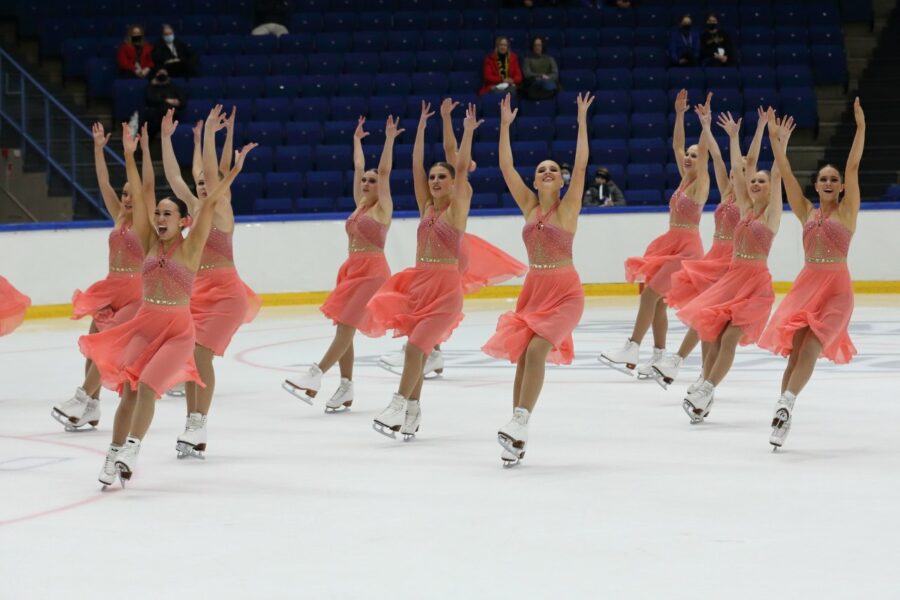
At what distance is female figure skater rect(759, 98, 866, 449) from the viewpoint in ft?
23.0

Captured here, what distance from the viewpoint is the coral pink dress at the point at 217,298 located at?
733cm

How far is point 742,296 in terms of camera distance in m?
8.20

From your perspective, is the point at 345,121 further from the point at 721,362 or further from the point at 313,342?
the point at 721,362

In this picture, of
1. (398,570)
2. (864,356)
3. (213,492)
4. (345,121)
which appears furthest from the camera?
(345,121)

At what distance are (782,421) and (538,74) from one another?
37.9 ft

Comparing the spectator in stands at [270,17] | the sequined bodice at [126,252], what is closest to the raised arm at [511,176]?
the sequined bodice at [126,252]

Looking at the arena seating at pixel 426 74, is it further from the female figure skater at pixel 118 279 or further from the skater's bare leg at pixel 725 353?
the skater's bare leg at pixel 725 353

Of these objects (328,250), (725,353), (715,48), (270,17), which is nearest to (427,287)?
(725,353)

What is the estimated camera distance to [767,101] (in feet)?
58.4

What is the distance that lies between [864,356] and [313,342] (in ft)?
15.3

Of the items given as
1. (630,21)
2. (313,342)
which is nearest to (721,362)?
(313,342)

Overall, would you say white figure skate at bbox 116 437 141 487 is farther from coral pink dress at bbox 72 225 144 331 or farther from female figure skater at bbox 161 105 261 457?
coral pink dress at bbox 72 225 144 331

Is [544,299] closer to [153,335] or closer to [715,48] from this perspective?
[153,335]

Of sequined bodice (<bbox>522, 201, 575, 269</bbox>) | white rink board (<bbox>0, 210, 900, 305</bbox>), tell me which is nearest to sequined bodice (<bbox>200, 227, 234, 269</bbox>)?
sequined bodice (<bbox>522, 201, 575, 269</bbox>)
